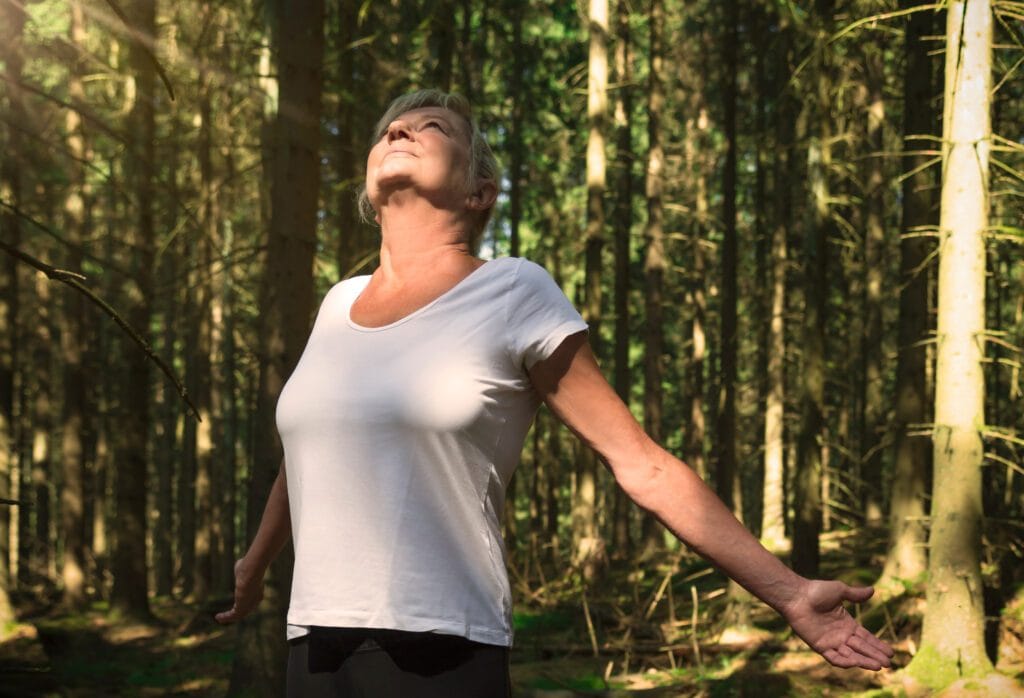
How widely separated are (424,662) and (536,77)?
73.8 feet

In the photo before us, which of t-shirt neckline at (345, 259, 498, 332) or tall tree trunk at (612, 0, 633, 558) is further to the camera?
tall tree trunk at (612, 0, 633, 558)

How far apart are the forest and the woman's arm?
0.43 m

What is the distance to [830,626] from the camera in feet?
6.97

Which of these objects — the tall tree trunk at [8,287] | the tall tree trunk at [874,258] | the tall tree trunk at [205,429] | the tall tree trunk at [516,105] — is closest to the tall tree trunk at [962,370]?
the tall tree trunk at [874,258]

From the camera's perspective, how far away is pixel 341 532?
2.10 metres

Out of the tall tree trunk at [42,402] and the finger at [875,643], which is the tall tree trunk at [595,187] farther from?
the finger at [875,643]

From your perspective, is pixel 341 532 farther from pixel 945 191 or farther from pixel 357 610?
pixel 945 191

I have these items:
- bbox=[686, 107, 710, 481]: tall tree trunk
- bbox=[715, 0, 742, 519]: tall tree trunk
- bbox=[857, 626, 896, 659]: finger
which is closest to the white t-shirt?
bbox=[857, 626, 896, 659]: finger

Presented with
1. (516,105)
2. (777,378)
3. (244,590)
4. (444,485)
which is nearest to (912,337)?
(777,378)

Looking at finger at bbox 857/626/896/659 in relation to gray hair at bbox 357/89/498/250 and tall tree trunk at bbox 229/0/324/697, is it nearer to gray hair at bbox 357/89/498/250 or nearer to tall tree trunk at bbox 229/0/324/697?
gray hair at bbox 357/89/498/250

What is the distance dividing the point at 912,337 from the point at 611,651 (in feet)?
15.3

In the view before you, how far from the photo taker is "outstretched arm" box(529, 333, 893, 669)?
2.11 m

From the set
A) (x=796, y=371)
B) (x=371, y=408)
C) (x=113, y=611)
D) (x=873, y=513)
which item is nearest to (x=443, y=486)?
(x=371, y=408)

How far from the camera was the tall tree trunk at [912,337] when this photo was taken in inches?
485
